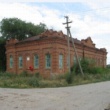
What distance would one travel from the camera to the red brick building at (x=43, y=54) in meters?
40.4

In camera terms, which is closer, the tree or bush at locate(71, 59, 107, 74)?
bush at locate(71, 59, 107, 74)

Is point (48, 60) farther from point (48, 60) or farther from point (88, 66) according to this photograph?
point (88, 66)

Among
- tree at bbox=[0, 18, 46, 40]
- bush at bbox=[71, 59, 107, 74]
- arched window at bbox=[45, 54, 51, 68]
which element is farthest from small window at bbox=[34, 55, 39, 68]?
tree at bbox=[0, 18, 46, 40]

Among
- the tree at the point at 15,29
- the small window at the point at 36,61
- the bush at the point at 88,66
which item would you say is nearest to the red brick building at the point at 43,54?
the small window at the point at 36,61

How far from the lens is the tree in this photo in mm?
58094

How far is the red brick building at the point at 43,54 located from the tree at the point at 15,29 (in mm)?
10066

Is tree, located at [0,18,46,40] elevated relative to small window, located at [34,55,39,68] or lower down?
elevated

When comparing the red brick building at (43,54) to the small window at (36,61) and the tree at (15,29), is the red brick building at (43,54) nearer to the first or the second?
the small window at (36,61)

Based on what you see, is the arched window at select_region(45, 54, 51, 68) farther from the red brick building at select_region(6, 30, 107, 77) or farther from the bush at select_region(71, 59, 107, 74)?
the bush at select_region(71, 59, 107, 74)

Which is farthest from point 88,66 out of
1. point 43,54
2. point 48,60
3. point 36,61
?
point 36,61

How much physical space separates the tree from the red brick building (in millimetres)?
10066

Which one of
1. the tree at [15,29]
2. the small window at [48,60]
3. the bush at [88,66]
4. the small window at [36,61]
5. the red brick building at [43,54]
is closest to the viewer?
the red brick building at [43,54]

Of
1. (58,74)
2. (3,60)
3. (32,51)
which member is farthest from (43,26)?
(58,74)

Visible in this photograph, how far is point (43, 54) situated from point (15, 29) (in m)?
18.3
